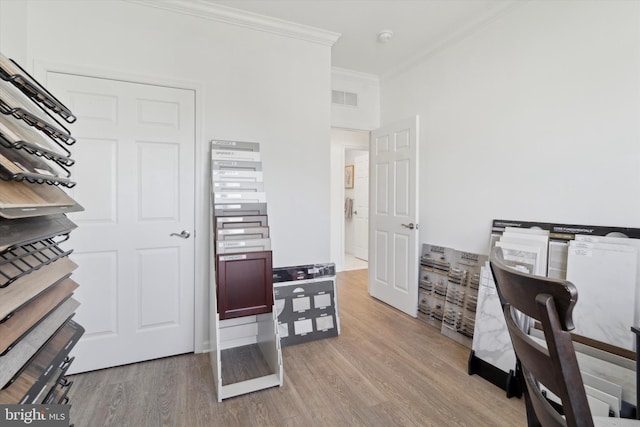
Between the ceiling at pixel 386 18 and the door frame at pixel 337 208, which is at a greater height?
the ceiling at pixel 386 18

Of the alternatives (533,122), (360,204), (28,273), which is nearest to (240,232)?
(28,273)

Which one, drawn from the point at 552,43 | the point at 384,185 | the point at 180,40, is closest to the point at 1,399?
the point at 180,40

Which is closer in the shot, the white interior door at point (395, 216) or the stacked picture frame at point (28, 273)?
the stacked picture frame at point (28, 273)

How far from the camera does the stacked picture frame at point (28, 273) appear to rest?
63 cm

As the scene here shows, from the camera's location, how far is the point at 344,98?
12.6ft

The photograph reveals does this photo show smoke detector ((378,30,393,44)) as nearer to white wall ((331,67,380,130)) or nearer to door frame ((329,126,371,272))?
white wall ((331,67,380,130))

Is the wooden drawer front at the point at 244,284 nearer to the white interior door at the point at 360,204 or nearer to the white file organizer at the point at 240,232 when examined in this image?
the white file organizer at the point at 240,232

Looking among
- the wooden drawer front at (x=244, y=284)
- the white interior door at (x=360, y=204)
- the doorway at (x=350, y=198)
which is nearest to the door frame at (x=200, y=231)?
the wooden drawer front at (x=244, y=284)

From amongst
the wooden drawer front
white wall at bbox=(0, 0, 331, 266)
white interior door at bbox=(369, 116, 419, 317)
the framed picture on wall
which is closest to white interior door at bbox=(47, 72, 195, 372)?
white wall at bbox=(0, 0, 331, 266)

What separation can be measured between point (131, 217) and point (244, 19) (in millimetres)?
1857

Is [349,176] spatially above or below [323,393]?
above

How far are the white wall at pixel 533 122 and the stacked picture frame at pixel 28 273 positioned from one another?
9.02ft

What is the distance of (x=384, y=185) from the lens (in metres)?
3.67

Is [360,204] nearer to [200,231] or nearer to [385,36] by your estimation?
[385,36]
